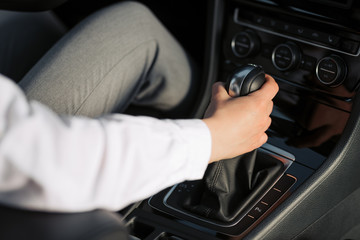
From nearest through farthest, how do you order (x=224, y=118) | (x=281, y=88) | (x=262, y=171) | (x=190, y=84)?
(x=224, y=118) < (x=262, y=171) < (x=281, y=88) < (x=190, y=84)

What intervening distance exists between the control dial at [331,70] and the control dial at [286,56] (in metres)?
0.05

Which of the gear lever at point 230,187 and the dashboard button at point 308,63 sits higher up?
the dashboard button at point 308,63

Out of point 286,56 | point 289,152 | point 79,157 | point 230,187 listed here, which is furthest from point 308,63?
point 79,157

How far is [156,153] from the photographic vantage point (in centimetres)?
52

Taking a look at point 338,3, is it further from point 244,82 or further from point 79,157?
→ point 79,157

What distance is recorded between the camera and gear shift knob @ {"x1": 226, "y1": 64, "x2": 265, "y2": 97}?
687 millimetres

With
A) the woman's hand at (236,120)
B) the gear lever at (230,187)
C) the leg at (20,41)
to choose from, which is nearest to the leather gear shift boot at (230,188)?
the gear lever at (230,187)

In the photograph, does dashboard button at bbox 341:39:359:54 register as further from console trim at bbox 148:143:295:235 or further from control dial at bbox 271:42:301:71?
console trim at bbox 148:143:295:235

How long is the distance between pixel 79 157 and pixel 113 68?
47cm

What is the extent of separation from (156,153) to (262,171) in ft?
1.13

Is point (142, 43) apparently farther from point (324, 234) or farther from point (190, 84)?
point (324, 234)

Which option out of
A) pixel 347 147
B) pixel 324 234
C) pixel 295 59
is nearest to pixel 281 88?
pixel 295 59

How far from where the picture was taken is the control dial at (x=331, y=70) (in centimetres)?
82

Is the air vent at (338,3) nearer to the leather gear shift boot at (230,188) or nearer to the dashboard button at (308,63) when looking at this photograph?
the dashboard button at (308,63)
